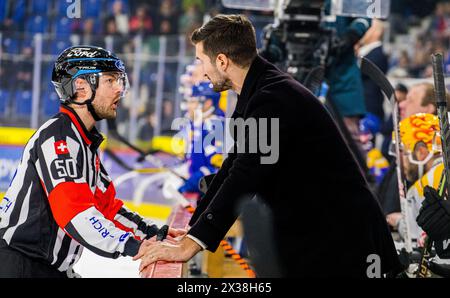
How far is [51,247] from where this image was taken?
3.28 meters

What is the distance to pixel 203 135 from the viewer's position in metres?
6.37

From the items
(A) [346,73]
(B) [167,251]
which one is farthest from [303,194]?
(A) [346,73]

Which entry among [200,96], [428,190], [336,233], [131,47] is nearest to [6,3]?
[131,47]

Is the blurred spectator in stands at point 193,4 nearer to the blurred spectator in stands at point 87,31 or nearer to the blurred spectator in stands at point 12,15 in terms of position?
the blurred spectator in stands at point 87,31

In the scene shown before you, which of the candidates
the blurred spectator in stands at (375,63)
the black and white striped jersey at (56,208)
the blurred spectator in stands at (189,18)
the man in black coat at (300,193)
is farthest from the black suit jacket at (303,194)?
the blurred spectator in stands at (189,18)

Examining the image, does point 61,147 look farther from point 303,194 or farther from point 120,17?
point 120,17

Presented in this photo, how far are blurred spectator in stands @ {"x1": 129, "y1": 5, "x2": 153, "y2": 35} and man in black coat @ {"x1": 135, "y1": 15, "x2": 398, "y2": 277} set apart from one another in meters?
10.5

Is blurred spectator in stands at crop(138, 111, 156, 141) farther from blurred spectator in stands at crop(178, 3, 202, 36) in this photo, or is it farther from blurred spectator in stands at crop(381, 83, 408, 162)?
blurred spectator in stands at crop(381, 83, 408, 162)

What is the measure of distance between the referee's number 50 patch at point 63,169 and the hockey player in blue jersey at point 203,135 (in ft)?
9.89

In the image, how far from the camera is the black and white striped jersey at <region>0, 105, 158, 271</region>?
322 centimetres

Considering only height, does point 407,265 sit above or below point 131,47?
below

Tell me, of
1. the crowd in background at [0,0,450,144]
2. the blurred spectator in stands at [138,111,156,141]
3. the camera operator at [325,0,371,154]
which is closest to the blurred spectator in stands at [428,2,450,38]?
the crowd in background at [0,0,450,144]
